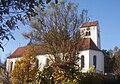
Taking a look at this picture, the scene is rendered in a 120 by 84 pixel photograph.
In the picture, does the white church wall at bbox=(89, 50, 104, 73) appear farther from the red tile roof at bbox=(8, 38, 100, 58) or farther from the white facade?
the red tile roof at bbox=(8, 38, 100, 58)

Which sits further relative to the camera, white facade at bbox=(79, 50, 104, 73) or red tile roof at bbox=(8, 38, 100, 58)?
white facade at bbox=(79, 50, 104, 73)

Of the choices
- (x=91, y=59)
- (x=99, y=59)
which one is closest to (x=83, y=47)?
(x=91, y=59)

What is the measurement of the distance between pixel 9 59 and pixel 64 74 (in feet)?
180

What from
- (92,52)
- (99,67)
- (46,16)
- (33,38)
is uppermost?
(46,16)

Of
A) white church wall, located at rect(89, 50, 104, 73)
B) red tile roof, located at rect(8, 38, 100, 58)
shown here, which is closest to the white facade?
white church wall, located at rect(89, 50, 104, 73)

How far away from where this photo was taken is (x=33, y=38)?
29359 millimetres

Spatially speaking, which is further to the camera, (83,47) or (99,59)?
(99,59)

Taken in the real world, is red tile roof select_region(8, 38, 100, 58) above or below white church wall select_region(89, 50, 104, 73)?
above

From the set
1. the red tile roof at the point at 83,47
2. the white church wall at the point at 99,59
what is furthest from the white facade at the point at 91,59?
the red tile roof at the point at 83,47

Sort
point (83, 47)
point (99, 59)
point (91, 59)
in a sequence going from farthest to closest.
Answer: point (99, 59) → point (91, 59) → point (83, 47)

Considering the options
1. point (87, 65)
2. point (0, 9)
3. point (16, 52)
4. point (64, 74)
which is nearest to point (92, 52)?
point (87, 65)

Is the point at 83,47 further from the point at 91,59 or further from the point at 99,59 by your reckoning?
the point at 99,59

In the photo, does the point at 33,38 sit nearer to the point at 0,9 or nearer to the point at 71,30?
the point at 71,30

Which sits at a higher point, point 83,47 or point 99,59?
point 83,47
